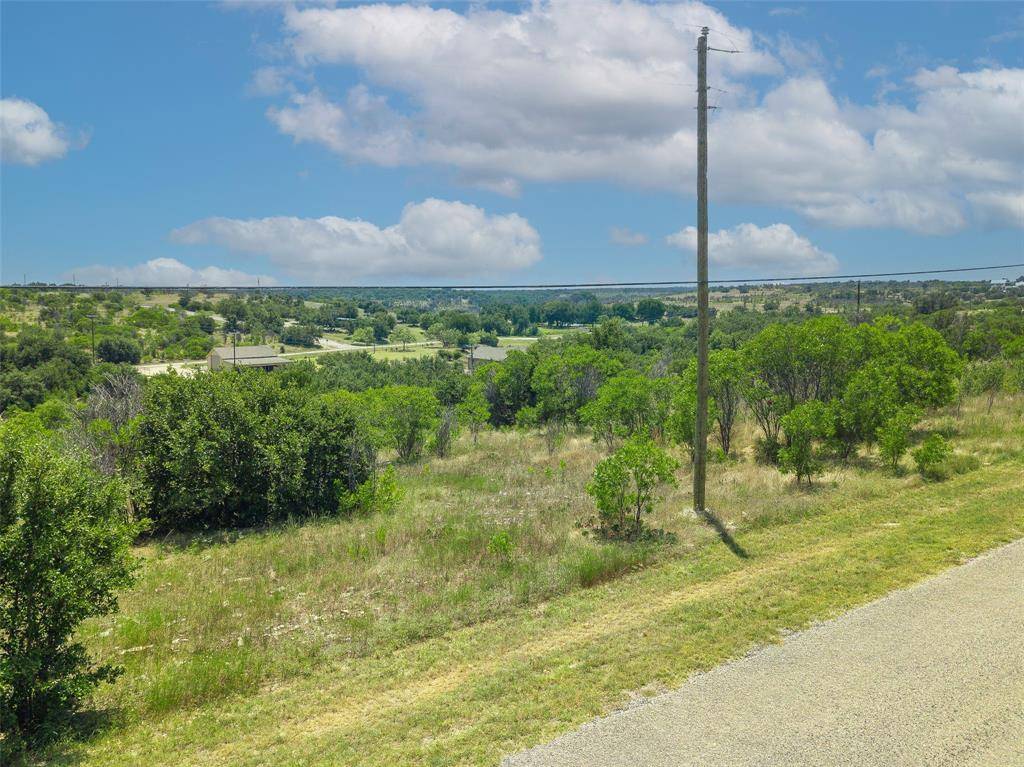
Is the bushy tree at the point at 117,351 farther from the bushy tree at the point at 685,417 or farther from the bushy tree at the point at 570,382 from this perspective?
the bushy tree at the point at 685,417

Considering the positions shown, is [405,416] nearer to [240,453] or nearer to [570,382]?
[240,453]

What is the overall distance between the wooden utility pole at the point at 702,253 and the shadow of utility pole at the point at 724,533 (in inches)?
10.0

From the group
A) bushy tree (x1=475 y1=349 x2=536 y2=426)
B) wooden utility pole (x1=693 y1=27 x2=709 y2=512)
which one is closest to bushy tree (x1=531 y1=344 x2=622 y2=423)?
bushy tree (x1=475 y1=349 x2=536 y2=426)

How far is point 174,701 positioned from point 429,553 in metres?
5.02

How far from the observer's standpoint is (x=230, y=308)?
94.9 metres

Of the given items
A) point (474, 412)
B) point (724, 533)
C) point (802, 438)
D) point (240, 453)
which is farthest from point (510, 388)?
point (724, 533)

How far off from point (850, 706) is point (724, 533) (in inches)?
223

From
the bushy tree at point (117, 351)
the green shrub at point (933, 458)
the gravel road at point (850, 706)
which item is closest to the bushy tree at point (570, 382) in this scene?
the green shrub at point (933, 458)

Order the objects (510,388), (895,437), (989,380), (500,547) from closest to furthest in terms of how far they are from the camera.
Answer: (500,547)
(895,437)
(989,380)
(510,388)

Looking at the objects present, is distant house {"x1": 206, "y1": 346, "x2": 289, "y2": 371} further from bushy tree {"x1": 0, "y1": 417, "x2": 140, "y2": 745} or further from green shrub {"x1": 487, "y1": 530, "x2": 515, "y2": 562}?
bushy tree {"x1": 0, "y1": 417, "x2": 140, "y2": 745}

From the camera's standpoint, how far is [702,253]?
498 inches

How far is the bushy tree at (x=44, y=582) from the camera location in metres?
6.07

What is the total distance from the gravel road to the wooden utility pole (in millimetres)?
5134

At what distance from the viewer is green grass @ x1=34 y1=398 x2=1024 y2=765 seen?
6.27 metres
